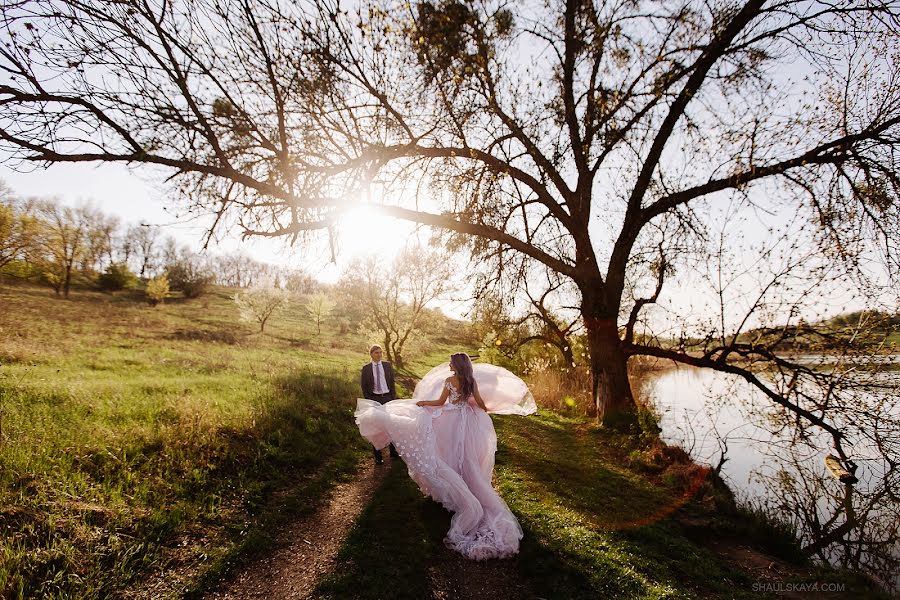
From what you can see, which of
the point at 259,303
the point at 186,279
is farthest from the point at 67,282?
the point at 259,303

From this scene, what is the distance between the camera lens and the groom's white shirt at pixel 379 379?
8148 millimetres

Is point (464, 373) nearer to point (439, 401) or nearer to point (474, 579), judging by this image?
point (439, 401)

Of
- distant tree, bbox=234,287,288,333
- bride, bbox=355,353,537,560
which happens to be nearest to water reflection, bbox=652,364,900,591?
bride, bbox=355,353,537,560

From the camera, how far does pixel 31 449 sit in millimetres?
4883

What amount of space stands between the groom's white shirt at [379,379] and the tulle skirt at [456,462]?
2156 mm

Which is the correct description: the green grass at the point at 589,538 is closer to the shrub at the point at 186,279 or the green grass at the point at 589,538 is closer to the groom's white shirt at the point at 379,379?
the groom's white shirt at the point at 379,379

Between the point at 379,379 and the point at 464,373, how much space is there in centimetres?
299

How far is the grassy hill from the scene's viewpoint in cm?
381

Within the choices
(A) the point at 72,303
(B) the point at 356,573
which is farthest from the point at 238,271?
(B) the point at 356,573

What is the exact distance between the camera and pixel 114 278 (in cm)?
4806

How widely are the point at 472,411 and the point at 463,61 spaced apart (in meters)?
6.33

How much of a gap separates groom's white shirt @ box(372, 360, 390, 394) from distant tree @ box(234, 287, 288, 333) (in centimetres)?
3281

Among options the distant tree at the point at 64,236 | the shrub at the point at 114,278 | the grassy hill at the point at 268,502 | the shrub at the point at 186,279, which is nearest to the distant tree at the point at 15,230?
the distant tree at the point at 64,236

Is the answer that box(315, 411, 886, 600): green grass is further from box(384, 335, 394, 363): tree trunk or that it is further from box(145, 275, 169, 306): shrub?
box(145, 275, 169, 306): shrub
